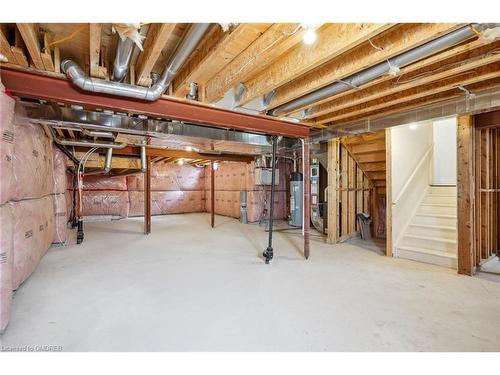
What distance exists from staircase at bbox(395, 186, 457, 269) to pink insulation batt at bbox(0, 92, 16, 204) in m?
4.66

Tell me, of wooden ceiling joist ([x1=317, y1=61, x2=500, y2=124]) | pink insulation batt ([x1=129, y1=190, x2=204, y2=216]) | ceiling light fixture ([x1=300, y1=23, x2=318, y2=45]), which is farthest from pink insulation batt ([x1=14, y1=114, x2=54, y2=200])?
pink insulation batt ([x1=129, y1=190, x2=204, y2=216])

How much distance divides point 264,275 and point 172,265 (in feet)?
4.32

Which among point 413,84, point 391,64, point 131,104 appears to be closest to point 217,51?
point 131,104

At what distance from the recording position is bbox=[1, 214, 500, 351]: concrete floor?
160 centimetres

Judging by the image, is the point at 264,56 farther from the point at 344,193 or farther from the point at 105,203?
the point at 105,203

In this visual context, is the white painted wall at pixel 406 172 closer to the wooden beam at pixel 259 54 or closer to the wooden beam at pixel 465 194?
the wooden beam at pixel 465 194

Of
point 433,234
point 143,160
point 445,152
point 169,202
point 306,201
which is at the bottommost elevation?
point 433,234

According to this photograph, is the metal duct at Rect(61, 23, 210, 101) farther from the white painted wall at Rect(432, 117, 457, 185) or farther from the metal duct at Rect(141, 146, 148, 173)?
the white painted wall at Rect(432, 117, 457, 185)

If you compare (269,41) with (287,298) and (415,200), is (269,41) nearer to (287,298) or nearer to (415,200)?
(287,298)

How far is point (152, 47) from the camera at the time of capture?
1707 millimetres

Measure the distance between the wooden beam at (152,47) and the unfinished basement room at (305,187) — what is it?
0.05 feet

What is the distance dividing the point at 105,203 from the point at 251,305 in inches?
321

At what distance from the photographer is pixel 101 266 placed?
322 cm
